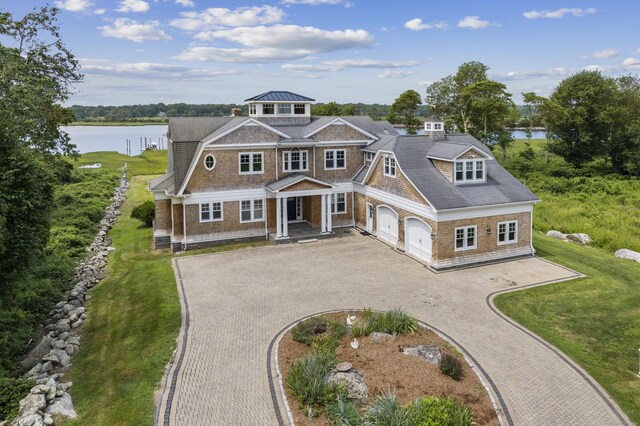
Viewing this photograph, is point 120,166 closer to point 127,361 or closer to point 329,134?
point 329,134

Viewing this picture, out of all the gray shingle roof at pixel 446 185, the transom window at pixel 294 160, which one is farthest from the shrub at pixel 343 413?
the transom window at pixel 294 160

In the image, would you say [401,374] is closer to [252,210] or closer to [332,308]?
[332,308]

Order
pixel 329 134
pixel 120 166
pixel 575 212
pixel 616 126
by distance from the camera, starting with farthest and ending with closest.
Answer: pixel 120 166, pixel 616 126, pixel 575 212, pixel 329 134

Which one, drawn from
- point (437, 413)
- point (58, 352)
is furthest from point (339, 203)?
point (437, 413)

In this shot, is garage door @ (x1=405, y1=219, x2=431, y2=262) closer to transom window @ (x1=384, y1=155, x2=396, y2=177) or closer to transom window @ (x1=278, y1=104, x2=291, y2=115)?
transom window @ (x1=384, y1=155, x2=396, y2=177)

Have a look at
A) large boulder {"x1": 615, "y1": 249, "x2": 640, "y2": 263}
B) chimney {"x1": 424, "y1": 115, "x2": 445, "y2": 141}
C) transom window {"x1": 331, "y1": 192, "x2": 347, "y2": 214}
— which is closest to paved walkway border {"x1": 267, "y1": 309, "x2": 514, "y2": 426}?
transom window {"x1": 331, "y1": 192, "x2": 347, "y2": 214}

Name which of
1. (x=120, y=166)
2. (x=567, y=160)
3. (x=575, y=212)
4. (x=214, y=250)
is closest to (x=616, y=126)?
(x=567, y=160)
